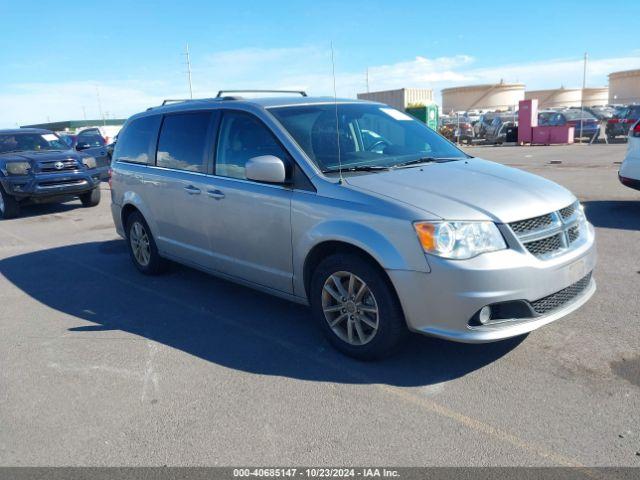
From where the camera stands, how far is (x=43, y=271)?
6.83 metres

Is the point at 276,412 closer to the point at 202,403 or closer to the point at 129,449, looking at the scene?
the point at 202,403

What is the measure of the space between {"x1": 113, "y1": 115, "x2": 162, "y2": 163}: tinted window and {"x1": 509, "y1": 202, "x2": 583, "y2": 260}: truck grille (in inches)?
157

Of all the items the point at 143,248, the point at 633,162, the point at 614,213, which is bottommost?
the point at 614,213

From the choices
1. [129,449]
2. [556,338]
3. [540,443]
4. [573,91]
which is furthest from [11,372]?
[573,91]

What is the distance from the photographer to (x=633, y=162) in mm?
A: 7812

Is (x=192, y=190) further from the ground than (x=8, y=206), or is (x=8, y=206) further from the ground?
(x=192, y=190)

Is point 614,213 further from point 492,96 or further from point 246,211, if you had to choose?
point 492,96

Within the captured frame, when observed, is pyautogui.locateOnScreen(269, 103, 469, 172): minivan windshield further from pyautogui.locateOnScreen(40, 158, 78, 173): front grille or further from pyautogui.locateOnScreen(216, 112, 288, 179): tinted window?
pyautogui.locateOnScreen(40, 158, 78, 173): front grille

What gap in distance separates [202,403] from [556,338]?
2596mm

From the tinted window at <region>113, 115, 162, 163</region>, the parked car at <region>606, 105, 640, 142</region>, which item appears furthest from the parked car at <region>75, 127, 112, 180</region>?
the parked car at <region>606, 105, 640, 142</region>

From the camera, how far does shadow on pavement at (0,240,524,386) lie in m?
3.83

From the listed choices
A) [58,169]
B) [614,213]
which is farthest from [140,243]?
[614,213]

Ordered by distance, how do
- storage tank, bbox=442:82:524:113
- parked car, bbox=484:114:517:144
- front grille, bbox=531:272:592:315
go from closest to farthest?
front grille, bbox=531:272:592:315, parked car, bbox=484:114:517:144, storage tank, bbox=442:82:524:113

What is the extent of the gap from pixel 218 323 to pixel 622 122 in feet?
85.0
